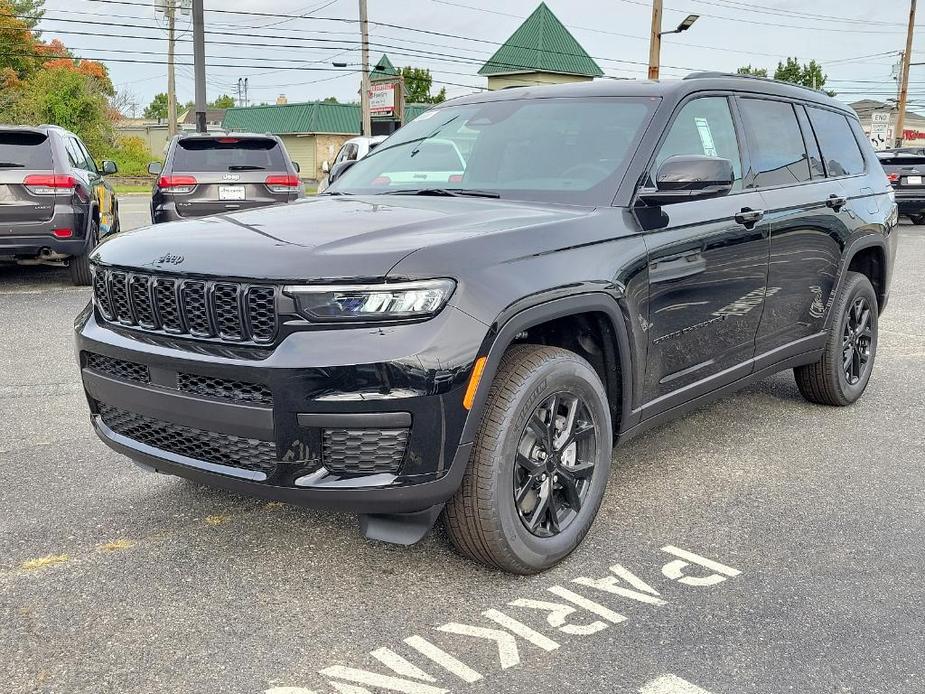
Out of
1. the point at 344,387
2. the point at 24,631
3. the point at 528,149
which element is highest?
the point at 528,149

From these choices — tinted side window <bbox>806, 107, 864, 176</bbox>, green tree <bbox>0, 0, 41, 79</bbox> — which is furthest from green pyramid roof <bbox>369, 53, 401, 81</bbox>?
tinted side window <bbox>806, 107, 864, 176</bbox>

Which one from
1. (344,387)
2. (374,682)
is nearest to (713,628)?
(374,682)

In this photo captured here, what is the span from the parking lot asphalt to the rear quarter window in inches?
225

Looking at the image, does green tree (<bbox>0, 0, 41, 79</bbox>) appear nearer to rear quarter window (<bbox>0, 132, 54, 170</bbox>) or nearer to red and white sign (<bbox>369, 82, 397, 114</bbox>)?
red and white sign (<bbox>369, 82, 397, 114</bbox>)

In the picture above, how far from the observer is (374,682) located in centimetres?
267

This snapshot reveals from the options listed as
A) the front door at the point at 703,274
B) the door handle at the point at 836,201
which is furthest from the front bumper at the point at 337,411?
the door handle at the point at 836,201

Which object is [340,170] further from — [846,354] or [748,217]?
[846,354]

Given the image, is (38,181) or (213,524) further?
(38,181)

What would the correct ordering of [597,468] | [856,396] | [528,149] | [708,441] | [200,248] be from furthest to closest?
[856,396] → [708,441] → [528,149] → [597,468] → [200,248]

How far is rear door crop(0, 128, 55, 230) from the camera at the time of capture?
954cm

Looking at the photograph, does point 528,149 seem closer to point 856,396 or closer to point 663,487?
point 663,487

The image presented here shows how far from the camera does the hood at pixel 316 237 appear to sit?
2916mm

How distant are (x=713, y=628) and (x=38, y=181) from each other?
877 cm

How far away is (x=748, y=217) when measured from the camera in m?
4.38
